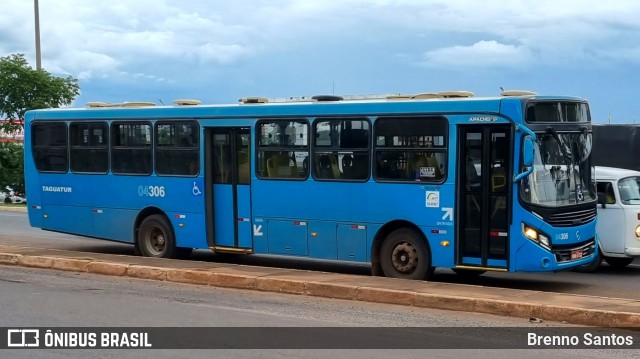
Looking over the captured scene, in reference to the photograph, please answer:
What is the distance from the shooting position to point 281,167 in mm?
14484

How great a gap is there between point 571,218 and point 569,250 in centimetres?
47

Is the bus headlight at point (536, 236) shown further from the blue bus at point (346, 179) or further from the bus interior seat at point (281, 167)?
the bus interior seat at point (281, 167)

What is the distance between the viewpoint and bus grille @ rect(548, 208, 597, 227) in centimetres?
1219

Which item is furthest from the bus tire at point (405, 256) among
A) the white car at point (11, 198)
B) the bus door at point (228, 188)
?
the white car at point (11, 198)

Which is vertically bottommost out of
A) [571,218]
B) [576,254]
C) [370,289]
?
[370,289]

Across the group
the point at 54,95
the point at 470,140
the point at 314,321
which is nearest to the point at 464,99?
the point at 470,140

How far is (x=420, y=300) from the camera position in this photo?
1091cm

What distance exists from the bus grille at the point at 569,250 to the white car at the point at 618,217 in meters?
1.86

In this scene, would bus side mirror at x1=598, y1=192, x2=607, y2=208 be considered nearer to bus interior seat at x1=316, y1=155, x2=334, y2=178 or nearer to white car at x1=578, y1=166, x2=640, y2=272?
white car at x1=578, y1=166, x2=640, y2=272

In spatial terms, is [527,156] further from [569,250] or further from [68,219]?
[68,219]

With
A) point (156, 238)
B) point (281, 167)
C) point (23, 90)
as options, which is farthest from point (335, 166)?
point (23, 90)

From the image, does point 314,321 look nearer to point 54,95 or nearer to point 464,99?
point 464,99

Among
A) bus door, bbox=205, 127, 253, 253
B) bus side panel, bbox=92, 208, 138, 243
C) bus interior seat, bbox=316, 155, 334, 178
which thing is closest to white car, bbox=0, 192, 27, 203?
bus side panel, bbox=92, 208, 138, 243

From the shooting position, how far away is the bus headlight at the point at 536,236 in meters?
12.1
